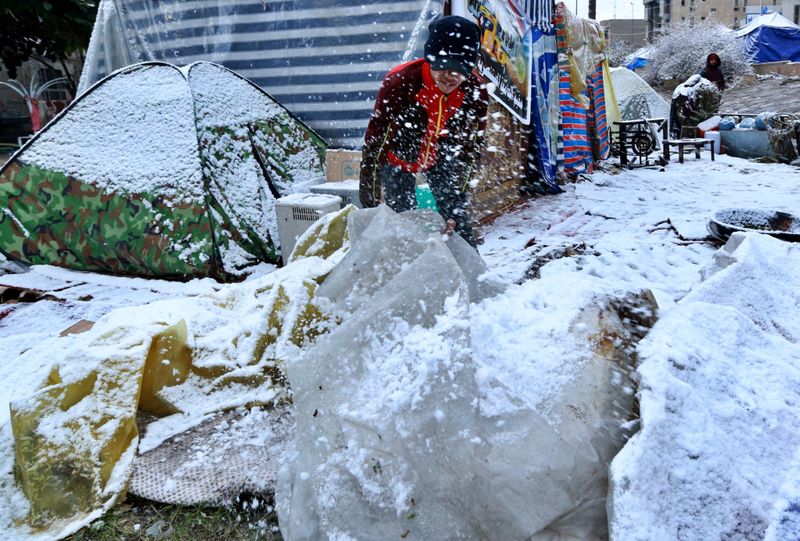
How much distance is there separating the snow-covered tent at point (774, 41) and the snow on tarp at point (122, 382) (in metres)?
29.7

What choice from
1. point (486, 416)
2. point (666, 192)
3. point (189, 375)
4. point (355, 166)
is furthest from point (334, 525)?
point (666, 192)

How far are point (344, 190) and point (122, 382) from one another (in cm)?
283

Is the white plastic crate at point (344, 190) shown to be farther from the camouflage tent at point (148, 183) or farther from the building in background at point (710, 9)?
the building in background at point (710, 9)

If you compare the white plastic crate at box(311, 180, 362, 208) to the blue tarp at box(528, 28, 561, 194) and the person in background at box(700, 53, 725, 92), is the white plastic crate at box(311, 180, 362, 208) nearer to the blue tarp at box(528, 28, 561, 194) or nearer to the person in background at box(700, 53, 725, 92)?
the blue tarp at box(528, 28, 561, 194)

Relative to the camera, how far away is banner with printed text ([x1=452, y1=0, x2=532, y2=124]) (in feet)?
15.9

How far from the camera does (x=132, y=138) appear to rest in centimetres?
436

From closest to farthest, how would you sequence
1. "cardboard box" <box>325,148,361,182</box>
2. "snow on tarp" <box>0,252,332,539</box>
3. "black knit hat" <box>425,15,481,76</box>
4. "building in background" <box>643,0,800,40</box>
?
"snow on tarp" <box>0,252,332,539</box> < "black knit hat" <box>425,15,481,76</box> < "cardboard box" <box>325,148,361,182</box> < "building in background" <box>643,0,800,40</box>

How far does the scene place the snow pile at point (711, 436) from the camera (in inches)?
49.3

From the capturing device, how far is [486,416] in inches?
58.1

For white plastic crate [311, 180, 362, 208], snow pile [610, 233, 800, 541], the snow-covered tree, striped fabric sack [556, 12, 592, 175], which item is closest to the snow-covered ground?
snow pile [610, 233, 800, 541]

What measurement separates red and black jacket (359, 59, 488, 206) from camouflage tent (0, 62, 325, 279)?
175 cm

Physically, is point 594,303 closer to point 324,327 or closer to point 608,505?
point 608,505

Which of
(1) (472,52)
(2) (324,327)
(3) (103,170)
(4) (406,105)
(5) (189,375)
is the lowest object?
(5) (189,375)

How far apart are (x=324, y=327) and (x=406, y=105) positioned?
53.8 inches
